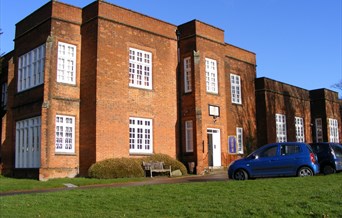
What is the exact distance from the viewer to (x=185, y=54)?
91.3 feet

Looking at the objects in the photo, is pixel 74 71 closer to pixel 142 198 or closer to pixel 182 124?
pixel 182 124

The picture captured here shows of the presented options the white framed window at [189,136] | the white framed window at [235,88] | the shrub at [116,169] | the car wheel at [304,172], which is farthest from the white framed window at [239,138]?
the car wheel at [304,172]

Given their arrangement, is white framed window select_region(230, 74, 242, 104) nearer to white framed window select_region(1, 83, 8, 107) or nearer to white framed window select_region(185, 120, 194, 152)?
white framed window select_region(185, 120, 194, 152)

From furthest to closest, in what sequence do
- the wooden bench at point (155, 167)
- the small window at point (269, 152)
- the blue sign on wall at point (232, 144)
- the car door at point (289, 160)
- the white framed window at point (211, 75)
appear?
the blue sign on wall at point (232, 144) → the white framed window at point (211, 75) → the wooden bench at point (155, 167) → the small window at point (269, 152) → the car door at point (289, 160)

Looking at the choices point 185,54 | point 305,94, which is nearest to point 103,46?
point 185,54

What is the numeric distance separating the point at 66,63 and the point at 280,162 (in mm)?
13403

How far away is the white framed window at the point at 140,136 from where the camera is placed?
24.7 m

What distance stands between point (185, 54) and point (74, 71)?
7495mm

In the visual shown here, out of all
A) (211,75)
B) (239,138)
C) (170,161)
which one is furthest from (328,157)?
(239,138)

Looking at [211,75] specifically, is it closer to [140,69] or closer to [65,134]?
[140,69]

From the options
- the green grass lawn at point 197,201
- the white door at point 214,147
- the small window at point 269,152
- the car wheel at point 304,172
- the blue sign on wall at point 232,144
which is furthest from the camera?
the blue sign on wall at point 232,144

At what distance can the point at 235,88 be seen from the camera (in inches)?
1282

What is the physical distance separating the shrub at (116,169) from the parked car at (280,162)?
6.95 m

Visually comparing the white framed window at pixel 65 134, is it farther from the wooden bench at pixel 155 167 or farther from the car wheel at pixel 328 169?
the car wheel at pixel 328 169
